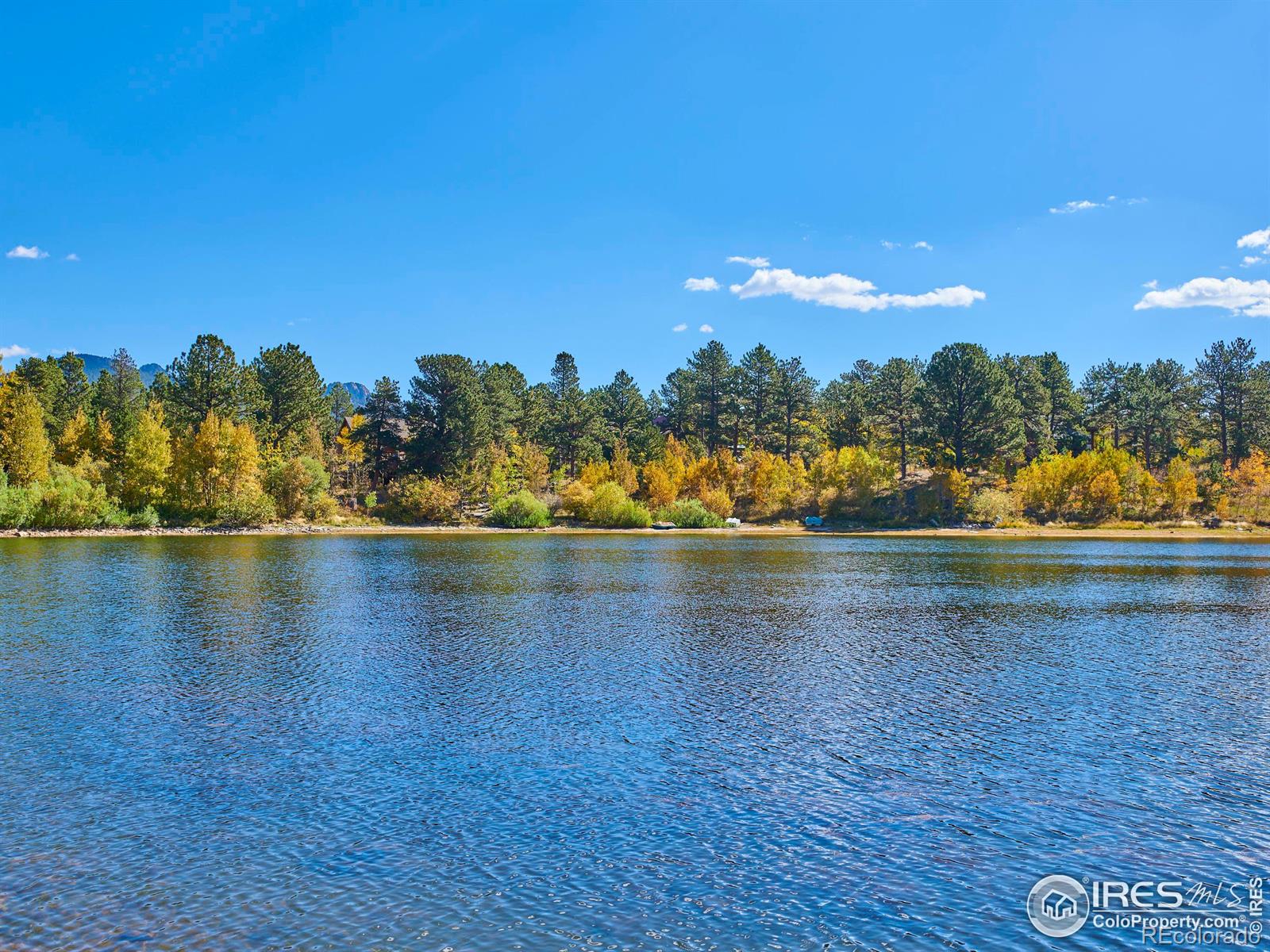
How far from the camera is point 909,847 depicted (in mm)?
14258

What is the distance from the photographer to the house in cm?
1214

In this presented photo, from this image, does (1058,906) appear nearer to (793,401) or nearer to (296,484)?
(296,484)

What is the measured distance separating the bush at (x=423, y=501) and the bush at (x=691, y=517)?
29.5 meters

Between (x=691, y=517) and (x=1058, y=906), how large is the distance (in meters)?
105

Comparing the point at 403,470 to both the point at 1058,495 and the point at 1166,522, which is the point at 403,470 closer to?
the point at 1058,495

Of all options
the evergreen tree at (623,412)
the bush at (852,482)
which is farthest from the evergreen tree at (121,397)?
the bush at (852,482)

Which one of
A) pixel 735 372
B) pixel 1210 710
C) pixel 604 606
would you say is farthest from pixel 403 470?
pixel 1210 710

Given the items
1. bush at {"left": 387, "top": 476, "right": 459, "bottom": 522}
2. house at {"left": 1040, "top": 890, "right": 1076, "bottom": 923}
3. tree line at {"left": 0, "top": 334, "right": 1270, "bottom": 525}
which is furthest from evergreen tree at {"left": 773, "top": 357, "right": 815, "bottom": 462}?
Result: house at {"left": 1040, "top": 890, "right": 1076, "bottom": 923}

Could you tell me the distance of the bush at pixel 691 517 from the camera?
116812 millimetres

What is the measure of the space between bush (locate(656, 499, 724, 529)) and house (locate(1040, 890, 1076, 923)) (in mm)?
103647

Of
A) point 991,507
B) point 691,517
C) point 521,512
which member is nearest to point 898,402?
point 991,507

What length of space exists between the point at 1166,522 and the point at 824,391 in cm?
7893

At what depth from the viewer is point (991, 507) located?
111 m

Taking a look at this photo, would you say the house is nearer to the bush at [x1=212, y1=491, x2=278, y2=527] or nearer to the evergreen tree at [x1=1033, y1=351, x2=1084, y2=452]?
the bush at [x1=212, y1=491, x2=278, y2=527]
